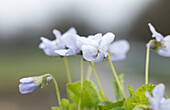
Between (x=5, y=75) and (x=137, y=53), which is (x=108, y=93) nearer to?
(x=5, y=75)

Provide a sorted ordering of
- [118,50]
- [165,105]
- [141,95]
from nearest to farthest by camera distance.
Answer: [165,105] → [141,95] → [118,50]

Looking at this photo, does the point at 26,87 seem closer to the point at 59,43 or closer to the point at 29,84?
the point at 29,84

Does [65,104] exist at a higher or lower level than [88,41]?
lower

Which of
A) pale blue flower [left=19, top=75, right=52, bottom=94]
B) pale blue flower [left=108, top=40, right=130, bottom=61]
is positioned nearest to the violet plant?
pale blue flower [left=19, top=75, right=52, bottom=94]

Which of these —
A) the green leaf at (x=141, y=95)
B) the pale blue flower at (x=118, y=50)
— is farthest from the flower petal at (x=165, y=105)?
the pale blue flower at (x=118, y=50)

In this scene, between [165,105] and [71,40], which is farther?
[71,40]

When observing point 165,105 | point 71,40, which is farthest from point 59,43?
point 165,105

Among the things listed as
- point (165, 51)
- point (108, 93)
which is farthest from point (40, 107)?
point (165, 51)

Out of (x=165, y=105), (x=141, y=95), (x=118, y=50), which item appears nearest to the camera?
(x=165, y=105)

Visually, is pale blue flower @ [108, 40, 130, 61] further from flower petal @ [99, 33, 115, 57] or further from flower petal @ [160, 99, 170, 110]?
flower petal @ [160, 99, 170, 110]

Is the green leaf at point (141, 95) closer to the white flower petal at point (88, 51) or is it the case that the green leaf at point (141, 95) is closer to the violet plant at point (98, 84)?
the violet plant at point (98, 84)
